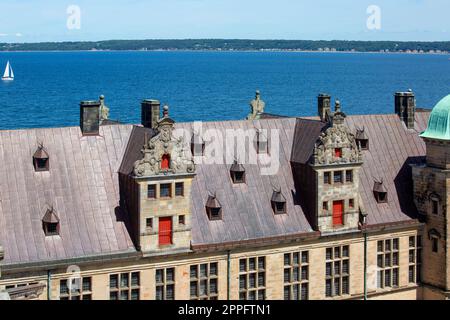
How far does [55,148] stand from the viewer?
47469mm

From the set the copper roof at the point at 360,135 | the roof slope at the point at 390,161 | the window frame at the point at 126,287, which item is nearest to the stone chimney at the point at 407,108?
the roof slope at the point at 390,161

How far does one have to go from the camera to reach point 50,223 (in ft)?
146

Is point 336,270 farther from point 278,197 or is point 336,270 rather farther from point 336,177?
point 278,197

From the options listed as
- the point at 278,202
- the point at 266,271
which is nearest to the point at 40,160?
the point at 278,202

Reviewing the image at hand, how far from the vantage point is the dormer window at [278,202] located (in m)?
50.6

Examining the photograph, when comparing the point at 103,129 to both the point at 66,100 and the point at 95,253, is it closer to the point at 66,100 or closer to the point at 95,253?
the point at 95,253

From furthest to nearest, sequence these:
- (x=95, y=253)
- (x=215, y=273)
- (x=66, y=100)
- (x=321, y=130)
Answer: (x=66, y=100)
(x=321, y=130)
(x=215, y=273)
(x=95, y=253)

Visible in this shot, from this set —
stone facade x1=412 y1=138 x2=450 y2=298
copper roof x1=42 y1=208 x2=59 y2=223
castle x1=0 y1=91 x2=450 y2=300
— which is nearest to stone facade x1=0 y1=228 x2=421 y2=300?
castle x1=0 y1=91 x2=450 y2=300

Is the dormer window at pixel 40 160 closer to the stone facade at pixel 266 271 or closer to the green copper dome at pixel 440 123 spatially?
the stone facade at pixel 266 271

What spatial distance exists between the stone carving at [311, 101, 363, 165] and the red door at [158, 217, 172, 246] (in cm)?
935

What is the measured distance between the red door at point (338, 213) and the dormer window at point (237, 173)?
557cm

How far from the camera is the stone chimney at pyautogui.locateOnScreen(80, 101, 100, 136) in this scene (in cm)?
4834

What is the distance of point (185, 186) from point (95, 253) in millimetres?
5856

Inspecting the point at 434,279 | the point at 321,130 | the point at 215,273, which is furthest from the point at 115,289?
the point at 434,279
